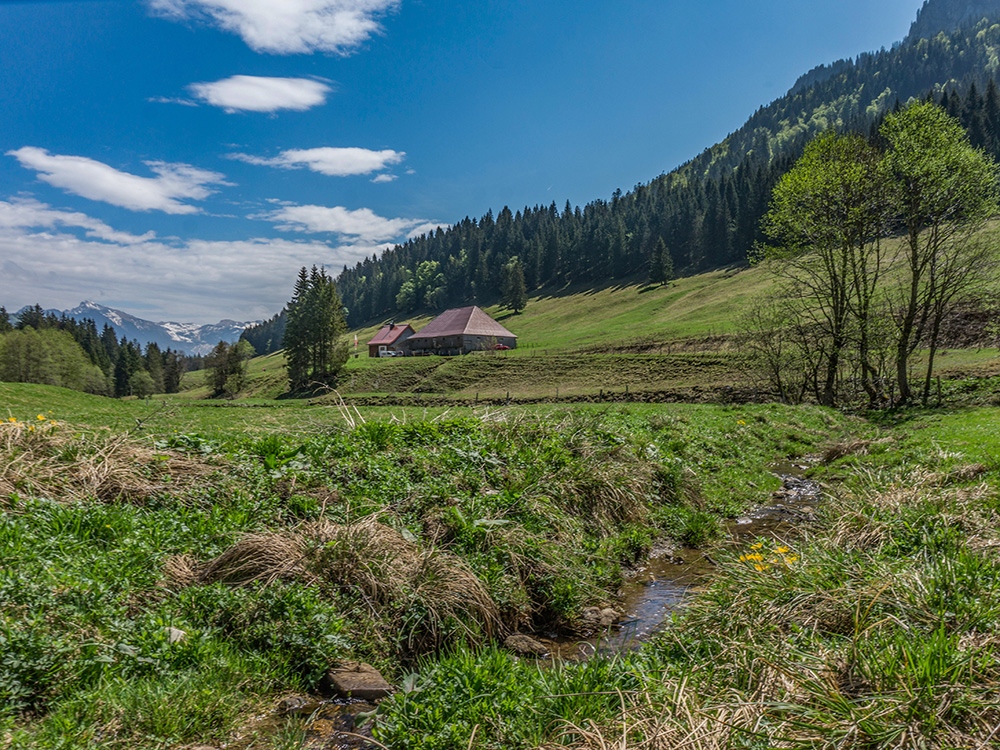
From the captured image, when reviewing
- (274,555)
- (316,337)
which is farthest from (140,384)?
(274,555)

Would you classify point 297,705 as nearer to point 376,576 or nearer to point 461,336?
point 376,576

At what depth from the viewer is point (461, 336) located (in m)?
82.5

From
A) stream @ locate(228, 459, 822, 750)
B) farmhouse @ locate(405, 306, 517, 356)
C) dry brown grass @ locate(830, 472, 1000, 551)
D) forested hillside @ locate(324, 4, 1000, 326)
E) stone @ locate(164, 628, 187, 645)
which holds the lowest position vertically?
stream @ locate(228, 459, 822, 750)

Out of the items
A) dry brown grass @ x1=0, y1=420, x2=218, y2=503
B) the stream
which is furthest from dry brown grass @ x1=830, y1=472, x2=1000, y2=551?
dry brown grass @ x1=0, y1=420, x2=218, y2=503

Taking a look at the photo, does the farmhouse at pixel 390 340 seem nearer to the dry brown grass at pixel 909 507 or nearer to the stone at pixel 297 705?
the dry brown grass at pixel 909 507

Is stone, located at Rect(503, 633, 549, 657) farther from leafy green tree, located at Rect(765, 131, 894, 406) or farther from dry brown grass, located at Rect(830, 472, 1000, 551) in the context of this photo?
leafy green tree, located at Rect(765, 131, 894, 406)

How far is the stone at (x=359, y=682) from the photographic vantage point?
4.74 meters

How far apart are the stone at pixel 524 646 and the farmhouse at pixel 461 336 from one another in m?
76.4

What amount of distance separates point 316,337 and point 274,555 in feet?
221

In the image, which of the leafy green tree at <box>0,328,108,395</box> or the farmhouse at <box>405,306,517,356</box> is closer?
the leafy green tree at <box>0,328,108,395</box>

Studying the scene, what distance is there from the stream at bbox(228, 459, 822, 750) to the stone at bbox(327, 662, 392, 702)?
96 mm

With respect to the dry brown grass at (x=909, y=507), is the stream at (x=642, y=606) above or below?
below

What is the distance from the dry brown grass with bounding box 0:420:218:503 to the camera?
21.4 feet

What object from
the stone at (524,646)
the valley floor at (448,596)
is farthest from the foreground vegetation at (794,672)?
the stone at (524,646)
